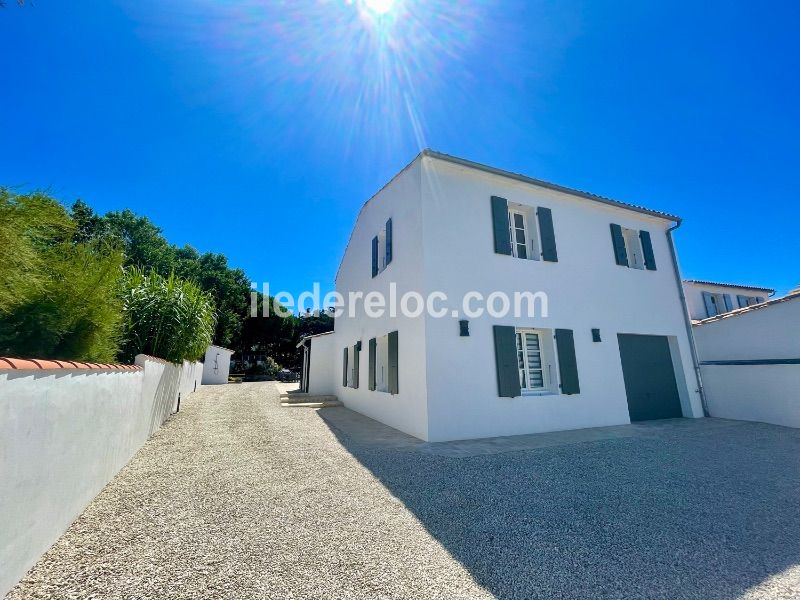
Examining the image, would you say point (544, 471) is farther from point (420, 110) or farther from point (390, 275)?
point (420, 110)

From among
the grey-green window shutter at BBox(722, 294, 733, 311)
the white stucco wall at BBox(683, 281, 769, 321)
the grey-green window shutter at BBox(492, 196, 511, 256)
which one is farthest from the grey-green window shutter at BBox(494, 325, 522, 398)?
the grey-green window shutter at BBox(722, 294, 733, 311)

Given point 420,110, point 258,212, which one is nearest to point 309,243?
point 258,212

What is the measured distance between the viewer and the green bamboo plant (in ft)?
22.3

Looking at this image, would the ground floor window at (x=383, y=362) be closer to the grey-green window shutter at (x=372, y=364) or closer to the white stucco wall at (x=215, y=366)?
the grey-green window shutter at (x=372, y=364)

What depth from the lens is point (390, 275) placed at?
339 inches

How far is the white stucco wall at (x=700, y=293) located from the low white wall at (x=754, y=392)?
870cm

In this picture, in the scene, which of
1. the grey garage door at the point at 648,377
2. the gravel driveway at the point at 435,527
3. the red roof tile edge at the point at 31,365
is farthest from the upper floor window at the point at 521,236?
the red roof tile edge at the point at 31,365

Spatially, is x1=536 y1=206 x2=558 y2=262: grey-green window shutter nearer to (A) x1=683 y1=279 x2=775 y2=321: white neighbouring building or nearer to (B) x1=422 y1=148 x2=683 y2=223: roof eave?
(B) x1=422 y1=148 x2=683 y2=223: roof eave

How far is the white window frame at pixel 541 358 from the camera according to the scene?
7176 mm

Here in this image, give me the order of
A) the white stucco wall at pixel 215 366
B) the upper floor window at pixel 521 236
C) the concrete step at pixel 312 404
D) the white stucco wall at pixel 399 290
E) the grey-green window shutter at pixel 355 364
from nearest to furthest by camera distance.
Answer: the white stucco wall at pixel 399 290 → the upper floor window at pixel 521 236 → the grey-green window shutter at pixel 355 364 → the concrete step at pixel 312 404 → the white stucco wall at pixel 215 366

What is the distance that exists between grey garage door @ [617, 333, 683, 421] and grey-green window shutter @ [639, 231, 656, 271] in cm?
214

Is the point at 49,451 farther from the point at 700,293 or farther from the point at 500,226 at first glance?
the point at 700,293

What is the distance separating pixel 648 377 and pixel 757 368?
2.37m

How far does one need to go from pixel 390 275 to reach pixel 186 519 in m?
6.57
